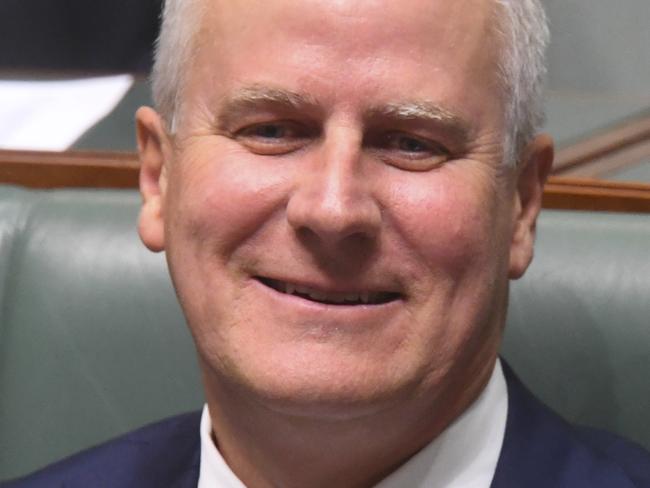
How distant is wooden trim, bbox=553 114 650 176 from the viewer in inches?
63.5

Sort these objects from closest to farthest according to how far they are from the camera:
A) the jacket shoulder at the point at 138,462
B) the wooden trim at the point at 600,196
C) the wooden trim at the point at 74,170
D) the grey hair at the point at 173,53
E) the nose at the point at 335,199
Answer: the nose at the point at 335,199
the grey hair at the point at 173,53
the jacket shoulder at the point at 138,462
the wooden trim at the point at 600,196
the wooden trim at the point at 74,170

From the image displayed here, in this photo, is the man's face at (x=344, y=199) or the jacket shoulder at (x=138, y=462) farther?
the jacket shoulder at (x=138, y=462)

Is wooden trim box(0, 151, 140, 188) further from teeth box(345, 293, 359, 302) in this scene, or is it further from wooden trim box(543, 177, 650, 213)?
teeth box(345, 293, 359, 302)

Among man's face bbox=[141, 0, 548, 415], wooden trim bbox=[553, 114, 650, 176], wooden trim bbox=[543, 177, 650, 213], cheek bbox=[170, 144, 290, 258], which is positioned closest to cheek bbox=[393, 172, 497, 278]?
man's face bbox=[141, 0, 548, 415]

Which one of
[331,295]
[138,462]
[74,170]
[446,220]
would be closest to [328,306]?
[331,295]

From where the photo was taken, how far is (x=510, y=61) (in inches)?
38.8

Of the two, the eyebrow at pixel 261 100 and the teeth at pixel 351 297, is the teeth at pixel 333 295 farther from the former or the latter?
the eyebrow at pixel 261 100

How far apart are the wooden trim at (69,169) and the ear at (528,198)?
64cm

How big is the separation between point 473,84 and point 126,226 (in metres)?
0.61

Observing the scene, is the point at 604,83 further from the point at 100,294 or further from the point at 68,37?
the point at 100,294

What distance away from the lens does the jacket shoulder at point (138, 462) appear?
124 centimetres

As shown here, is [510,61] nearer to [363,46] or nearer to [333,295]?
[363,46]

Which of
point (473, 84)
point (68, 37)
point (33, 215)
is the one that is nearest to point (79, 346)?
point (33, 215)

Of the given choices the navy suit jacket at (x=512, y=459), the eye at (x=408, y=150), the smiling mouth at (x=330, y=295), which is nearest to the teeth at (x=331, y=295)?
the smiling mouth at (x=330, y=295)
